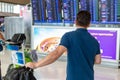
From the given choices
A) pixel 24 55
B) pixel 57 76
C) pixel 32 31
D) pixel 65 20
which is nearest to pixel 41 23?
pixel 32 31

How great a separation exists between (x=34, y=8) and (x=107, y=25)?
6.38 ft

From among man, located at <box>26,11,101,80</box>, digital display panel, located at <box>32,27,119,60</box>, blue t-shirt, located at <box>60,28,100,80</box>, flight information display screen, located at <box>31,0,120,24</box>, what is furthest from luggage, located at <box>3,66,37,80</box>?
flight information display screen, located at <box>31,0,120,24</box>

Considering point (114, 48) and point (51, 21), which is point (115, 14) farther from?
point (51, 21)

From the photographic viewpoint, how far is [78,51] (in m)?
2.20

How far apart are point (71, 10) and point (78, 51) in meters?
3.30

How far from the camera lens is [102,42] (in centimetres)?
491

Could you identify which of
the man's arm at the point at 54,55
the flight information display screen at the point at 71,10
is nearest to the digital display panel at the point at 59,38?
the flight information display screen at the point at 71,10

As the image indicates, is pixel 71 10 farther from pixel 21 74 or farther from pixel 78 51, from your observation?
pixel 21 74

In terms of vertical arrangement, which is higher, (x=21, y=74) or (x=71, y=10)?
(x=71, y=10)

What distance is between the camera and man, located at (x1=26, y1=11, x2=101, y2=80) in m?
2.15

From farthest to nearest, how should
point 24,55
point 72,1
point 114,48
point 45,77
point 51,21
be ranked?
point 51,21, point 72,1, point 114,48, point 45,77, point 24,55

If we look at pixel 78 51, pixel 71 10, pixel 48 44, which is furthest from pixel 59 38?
pixel 78 51

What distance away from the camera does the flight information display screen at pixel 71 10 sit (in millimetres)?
4840

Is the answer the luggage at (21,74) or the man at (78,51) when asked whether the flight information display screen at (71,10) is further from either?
the luggage at (21,74)
